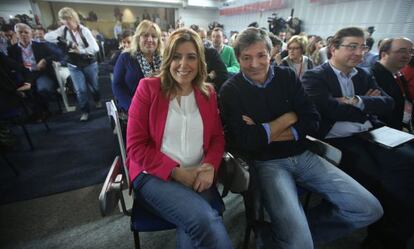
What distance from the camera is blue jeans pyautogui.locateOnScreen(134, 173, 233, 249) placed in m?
0.99

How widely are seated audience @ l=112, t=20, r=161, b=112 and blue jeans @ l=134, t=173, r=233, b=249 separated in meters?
1.22

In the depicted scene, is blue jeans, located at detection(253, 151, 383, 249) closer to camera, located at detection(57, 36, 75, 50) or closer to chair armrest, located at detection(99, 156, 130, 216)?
chair armrest, located at detection(99, 156, 130, 216)

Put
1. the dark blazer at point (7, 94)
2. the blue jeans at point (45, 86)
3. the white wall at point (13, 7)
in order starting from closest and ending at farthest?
the dark blazer at point (7, 94), the blue jeans at point (45, 86), the white wall at point (13, 7)

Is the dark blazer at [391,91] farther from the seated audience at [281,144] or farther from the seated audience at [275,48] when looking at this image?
the seated audience at [275,48]

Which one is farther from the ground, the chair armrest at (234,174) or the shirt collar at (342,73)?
the shirt collar at (342,73)

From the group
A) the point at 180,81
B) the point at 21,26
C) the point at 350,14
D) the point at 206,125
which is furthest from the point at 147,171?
the point at 350,14

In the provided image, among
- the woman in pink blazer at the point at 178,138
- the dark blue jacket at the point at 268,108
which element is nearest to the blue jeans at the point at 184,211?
the woman in pink blazer at the point at 178,138

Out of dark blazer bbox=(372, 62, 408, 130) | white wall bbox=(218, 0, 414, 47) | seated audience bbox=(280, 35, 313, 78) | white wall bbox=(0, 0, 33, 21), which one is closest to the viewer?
dark blazer bbox=(372, 62, 408, 130)

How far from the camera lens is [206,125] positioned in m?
1.31

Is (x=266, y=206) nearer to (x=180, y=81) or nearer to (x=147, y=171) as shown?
(x=147, y=171)

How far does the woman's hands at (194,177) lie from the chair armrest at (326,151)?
76cm

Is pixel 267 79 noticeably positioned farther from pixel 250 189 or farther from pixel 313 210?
pixel 313 210

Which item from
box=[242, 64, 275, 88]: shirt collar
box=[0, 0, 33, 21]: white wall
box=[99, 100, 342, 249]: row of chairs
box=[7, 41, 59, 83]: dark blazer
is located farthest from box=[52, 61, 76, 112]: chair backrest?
box=[0, 0, 33, 21]: white wall

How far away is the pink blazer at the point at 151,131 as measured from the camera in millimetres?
1180
